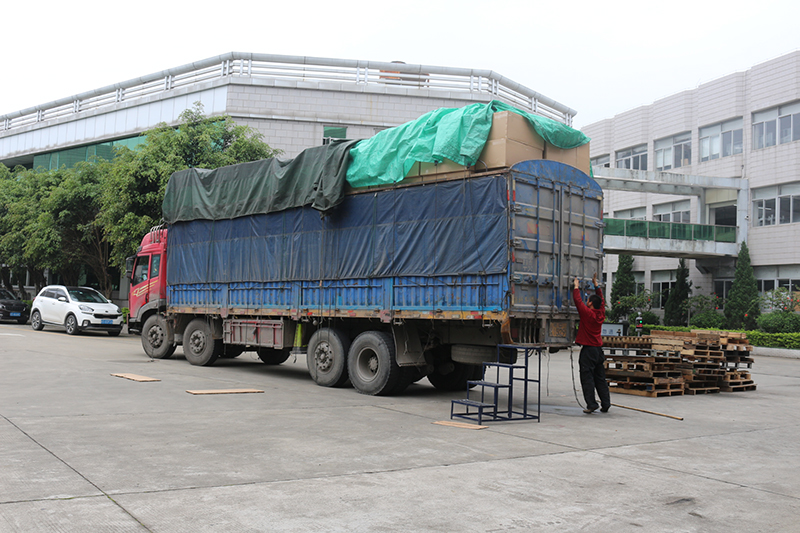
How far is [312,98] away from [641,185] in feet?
51.2

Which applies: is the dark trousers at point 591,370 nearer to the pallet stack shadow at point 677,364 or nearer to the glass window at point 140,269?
the pallet stack shadow at point 677,364

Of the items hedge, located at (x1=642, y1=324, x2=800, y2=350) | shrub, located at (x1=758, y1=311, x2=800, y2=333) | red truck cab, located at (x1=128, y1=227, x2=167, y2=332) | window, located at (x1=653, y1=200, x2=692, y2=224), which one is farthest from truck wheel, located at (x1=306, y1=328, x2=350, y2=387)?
window, located at (x1=653, y1=200, x2=692, y2=224)

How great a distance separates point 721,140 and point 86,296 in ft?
99.0

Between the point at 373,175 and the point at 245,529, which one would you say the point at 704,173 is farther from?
the point at 245,529

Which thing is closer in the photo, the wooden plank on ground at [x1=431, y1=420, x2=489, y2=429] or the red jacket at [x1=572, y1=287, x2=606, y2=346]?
the wooden plank on ground at [x1=431, y1=420, x2=489, y2=429]

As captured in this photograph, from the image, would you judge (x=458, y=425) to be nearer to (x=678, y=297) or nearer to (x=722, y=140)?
(x=678, y=297)

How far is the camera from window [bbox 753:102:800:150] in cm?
3100

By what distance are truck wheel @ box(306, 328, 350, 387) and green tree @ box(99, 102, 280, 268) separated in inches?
536

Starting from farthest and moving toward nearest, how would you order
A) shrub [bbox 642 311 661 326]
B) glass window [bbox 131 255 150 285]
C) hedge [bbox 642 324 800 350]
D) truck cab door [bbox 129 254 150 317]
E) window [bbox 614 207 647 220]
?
window [bbox 614 207 647 220] → shrub [bbox 642 311 661 326] → hedge [bbox 642 324 800 350] → glass window [bbox 131 255 150 285] → truck cab door [bbox 129 254 150 317]

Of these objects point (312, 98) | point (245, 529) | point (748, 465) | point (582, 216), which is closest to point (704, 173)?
point (312, 98)

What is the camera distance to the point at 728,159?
3434 cm

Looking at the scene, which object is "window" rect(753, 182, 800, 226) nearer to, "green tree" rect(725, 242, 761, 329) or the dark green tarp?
"green tree" rect(725, 242, 761, 329)

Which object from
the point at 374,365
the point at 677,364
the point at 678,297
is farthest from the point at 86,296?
the point at 678,297

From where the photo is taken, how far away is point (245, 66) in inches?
1256
